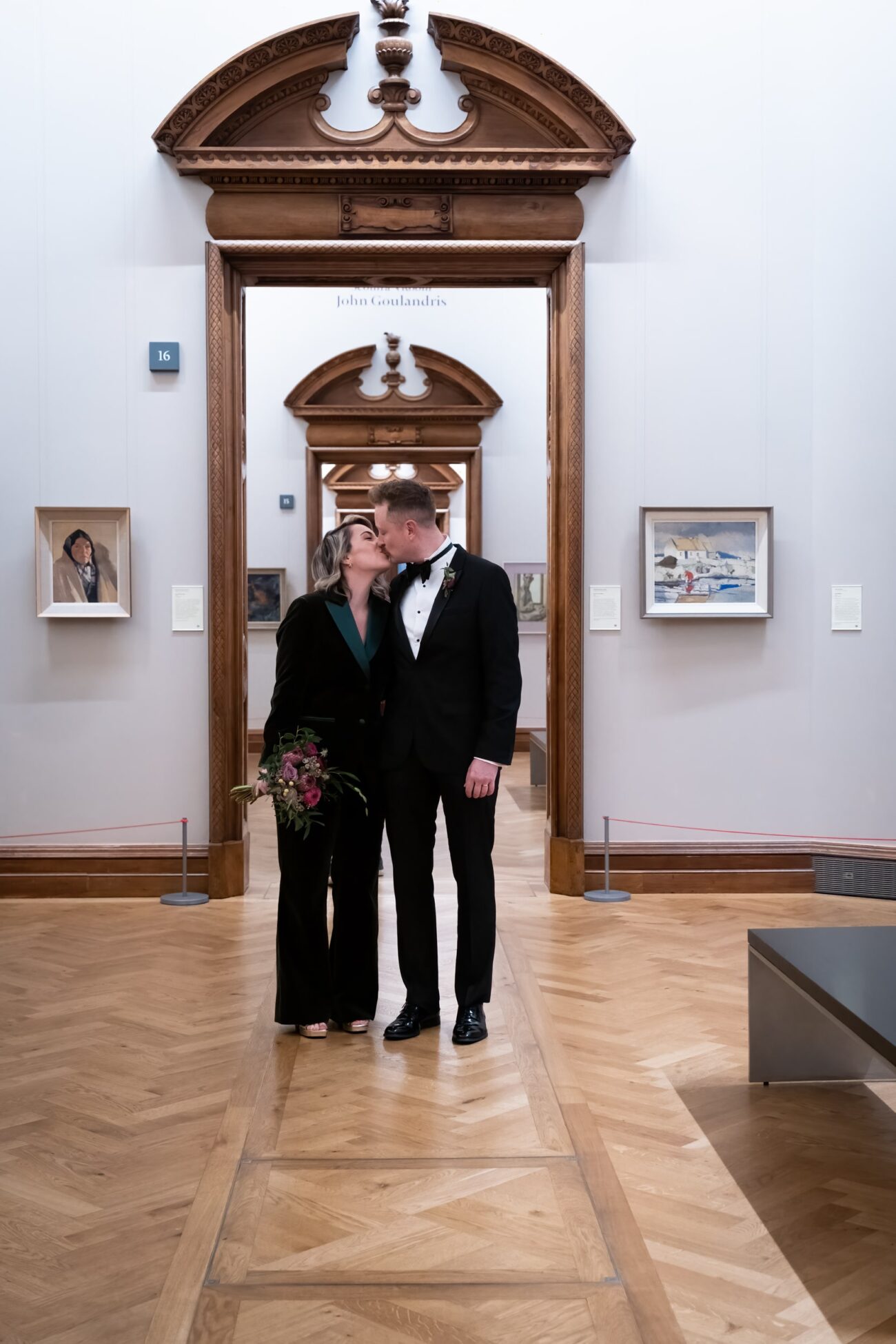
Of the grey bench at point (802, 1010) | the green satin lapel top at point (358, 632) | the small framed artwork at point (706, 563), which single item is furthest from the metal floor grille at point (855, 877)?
the green satin lapel top at point (358, 632)

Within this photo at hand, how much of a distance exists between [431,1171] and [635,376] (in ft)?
16.9

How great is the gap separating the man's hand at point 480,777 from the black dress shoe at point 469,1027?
814 millimetres

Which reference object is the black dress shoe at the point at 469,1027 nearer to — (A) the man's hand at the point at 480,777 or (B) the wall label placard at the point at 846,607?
(A) the man's hand at the point at 480,777

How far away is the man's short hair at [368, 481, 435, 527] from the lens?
4.64 m

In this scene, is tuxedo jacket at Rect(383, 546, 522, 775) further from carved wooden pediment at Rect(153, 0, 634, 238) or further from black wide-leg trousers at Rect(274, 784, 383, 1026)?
carved wooden pediment at Rect(153, 0, 634, 238)

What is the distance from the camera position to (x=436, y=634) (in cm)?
461

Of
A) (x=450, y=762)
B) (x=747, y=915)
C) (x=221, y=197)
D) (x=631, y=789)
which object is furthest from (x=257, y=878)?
(x=221, y=197)

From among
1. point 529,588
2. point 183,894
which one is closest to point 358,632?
point 183,894

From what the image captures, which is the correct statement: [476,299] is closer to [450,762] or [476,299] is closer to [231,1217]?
[450,762]

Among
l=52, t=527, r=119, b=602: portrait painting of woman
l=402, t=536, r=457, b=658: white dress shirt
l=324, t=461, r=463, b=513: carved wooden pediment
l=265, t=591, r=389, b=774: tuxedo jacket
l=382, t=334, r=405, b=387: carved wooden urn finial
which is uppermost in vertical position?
l=382, t=334, r=405, b=387: carved wooden urn finial

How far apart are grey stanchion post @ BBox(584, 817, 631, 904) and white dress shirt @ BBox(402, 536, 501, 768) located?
115 inches

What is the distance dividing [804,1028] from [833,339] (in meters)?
4.68

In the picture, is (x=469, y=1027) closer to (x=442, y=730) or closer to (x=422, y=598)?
(x=442, y=730)

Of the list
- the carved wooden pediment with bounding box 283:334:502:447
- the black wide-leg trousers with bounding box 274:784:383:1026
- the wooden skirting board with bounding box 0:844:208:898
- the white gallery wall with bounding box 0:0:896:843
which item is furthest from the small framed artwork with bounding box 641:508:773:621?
the carved wooden pediment with bounding box 283:334:502:447
